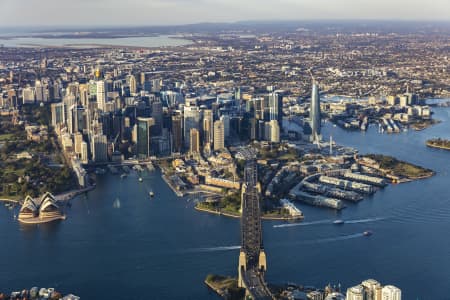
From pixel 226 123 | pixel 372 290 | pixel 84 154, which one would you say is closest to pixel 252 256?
pixel 372 290

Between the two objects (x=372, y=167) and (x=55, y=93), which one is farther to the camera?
(x=55, y=93)

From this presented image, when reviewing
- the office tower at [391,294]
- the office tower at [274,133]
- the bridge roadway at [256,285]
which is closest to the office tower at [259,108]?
the office tower at [274,133]

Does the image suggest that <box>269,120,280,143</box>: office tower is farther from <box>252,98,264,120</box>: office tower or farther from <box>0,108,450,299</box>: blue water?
<box>0,108,450,299</box>: blue water

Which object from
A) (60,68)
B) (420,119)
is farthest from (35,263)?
(60,68)

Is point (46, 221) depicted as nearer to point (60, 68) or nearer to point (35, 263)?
point (35, 263)

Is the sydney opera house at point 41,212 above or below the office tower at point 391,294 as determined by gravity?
below

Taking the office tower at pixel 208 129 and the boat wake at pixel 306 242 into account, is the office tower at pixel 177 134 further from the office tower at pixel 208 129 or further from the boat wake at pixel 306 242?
the boat wake at pixel 306 242

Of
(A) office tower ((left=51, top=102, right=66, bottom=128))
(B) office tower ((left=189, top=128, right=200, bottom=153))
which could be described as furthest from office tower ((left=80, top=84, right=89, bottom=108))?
(B) office tower ((left=189, top=128, right=200, bottom=153))
